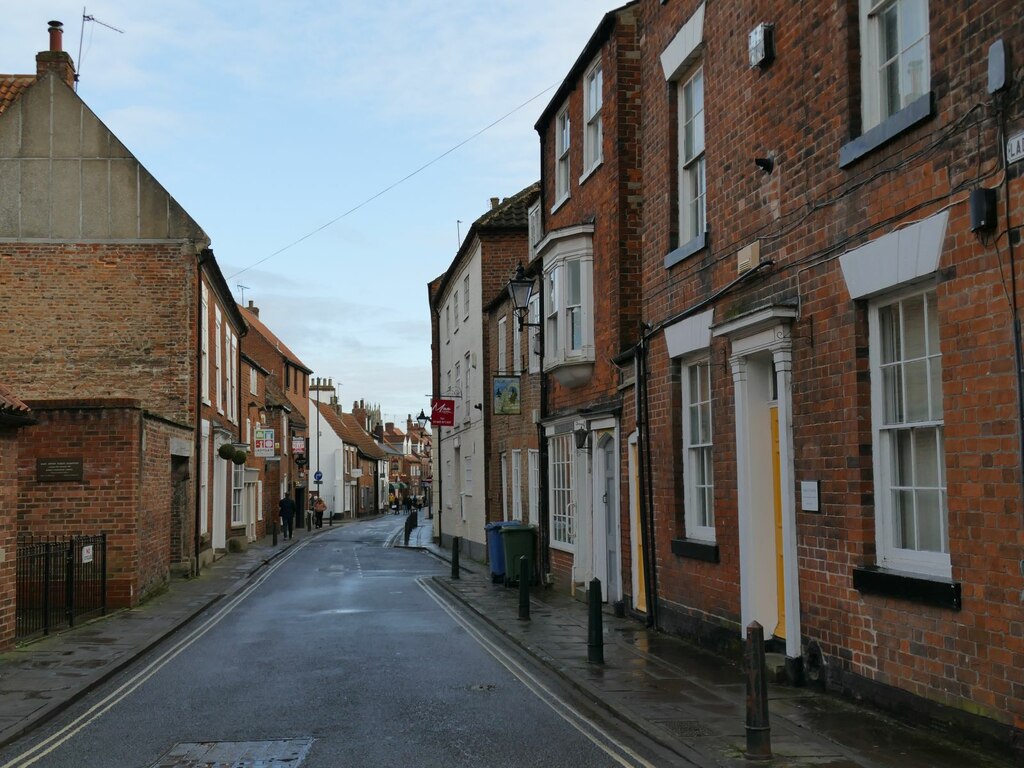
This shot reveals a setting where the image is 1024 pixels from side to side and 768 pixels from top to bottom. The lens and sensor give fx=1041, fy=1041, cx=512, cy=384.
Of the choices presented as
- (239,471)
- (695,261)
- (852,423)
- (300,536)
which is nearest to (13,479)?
(695,261)

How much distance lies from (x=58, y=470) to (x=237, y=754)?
10.4 m

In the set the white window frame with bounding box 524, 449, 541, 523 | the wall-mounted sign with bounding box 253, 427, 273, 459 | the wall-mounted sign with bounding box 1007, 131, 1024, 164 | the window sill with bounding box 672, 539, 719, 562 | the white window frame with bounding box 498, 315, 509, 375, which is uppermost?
the white window frame with bounding box 498, 315, 509, 375

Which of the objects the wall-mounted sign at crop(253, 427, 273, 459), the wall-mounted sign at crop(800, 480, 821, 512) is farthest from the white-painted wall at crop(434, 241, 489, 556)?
the wall-mounted sign at crop(800, 480, 821, 512)

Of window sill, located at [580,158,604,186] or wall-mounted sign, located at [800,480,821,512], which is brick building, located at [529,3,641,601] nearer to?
window sill, located at [580,158,604,186]

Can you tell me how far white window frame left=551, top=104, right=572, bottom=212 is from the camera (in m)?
18.8

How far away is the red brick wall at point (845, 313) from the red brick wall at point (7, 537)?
7766 mm

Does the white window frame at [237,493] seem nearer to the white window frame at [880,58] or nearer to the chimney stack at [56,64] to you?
the chimney stack at [56,64]

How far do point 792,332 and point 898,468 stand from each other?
6.04 ft

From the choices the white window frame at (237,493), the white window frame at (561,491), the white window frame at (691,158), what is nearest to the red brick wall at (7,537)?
the white window frame at (691,158)

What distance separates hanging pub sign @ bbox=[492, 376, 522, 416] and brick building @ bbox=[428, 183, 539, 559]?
2.41m

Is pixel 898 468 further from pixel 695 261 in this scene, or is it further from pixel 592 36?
pixel 592 36

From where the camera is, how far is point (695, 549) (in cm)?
1180

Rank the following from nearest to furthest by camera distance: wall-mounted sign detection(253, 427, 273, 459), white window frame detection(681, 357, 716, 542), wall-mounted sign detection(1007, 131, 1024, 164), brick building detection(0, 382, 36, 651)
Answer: wall-mounted sign detection(1007, 131, 1024, 164) → brick building detection(0, 382, 36, 651) → white window frame detection(681, 357, 716, 542) → wall-mounted sign detection(253, 427, 273, 459)

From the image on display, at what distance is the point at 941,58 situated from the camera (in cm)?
729
